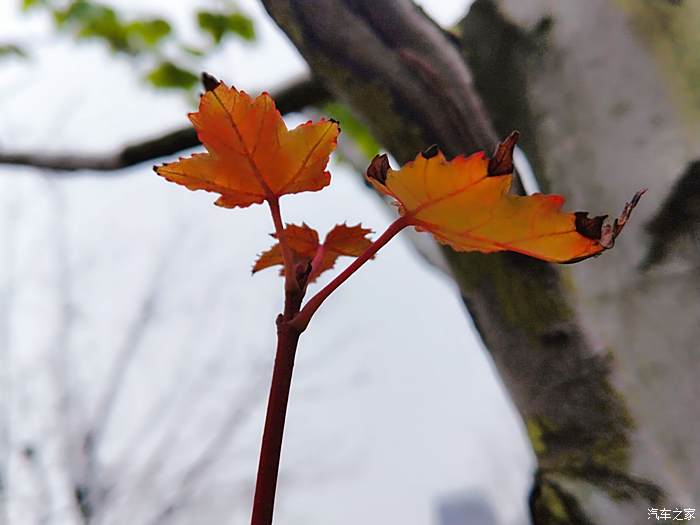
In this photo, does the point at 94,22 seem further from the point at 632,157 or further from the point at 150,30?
the point at 632,157

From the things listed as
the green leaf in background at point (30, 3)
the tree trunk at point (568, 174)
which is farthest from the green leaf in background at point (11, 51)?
the tree trunk at point (568, 174)

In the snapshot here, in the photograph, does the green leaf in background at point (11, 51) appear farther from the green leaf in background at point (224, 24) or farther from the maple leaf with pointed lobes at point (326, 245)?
the maple leaf with pointed lobes at point (326, 245)

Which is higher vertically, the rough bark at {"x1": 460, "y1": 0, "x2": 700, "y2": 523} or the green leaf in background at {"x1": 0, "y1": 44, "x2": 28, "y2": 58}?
the green leaf in background at {"x1": 0, "y1": 44, "x2": 28, "y2": 58}

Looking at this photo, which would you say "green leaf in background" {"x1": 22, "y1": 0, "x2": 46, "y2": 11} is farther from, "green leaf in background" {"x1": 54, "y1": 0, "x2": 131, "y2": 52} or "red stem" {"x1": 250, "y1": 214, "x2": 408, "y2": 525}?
"red stem" {"x1": 250, "y1": 214, "x2": 408, "y2": 525}

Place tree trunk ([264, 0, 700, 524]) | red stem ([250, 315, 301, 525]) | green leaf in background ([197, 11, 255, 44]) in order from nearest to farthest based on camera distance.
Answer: red stem ([250, 315, 301, 525])
tree trunk ([264, 0, 700, 524])
green leaf in background ([197, 11, 255, 44])

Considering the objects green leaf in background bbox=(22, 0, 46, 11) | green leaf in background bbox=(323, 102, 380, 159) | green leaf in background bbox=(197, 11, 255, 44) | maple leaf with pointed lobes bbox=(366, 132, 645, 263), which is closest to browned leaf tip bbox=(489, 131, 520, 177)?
maple leaf with pointed lobes bbox=(366, 132, 645, 263)

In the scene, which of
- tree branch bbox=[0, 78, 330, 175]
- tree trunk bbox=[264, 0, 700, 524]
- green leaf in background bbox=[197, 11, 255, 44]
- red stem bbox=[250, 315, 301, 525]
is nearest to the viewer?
red stem bbox=[250, 315, 301, 525]
